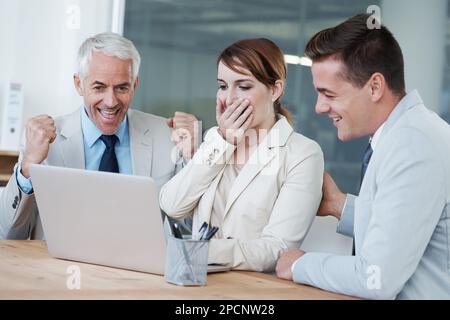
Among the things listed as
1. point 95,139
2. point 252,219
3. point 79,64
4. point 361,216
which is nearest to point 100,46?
point 79,64

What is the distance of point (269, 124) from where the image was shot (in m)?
2.58

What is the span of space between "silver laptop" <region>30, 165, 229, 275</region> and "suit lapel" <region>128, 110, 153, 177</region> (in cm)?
75

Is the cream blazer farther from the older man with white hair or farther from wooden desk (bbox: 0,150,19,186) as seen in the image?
wooden desk (bbox: 0,150,19,186)

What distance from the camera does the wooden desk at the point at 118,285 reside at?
1685 mm

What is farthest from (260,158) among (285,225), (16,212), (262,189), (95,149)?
(16,212)

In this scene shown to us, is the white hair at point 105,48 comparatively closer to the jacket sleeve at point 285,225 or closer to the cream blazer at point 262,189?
the cream blazer at point 262,189

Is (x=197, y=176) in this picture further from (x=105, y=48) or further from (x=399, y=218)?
(x=399, y=218)

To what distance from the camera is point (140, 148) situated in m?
2.84

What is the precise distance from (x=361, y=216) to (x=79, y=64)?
1373 mm

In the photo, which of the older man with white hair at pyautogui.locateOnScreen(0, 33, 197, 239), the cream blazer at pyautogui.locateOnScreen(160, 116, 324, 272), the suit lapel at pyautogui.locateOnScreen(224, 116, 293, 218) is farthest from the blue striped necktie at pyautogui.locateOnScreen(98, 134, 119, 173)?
the suit lapel at pyautogui.locateOnScreen(224, 116, 293, 218)

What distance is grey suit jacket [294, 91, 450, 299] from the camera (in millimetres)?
1706

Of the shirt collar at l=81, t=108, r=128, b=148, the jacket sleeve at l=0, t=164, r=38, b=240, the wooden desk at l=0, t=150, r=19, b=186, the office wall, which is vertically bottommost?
the wooden desk at l=0, t=150, r=19, b=186

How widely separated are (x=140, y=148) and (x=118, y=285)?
110 cm

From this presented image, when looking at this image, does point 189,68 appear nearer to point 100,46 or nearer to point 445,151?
point 100,46
